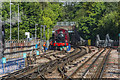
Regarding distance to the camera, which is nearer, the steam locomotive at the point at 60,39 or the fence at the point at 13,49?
the fence at the point at 13,49

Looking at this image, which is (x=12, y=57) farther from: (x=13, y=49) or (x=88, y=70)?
(x=88, y=70)

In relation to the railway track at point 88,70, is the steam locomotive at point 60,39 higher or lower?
higher

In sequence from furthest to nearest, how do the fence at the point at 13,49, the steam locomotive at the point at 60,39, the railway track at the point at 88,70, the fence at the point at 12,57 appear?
the steam locomotive at the point at 60,39 → the fence at the point at 13,49 → the fence at the point at 12,57 → the railway track at the point at 88,70

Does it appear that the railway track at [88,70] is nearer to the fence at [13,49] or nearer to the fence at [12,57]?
the fence at [12,57]

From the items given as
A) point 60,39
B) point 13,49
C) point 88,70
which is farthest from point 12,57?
point 60,39

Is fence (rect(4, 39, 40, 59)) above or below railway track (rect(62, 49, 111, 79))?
above

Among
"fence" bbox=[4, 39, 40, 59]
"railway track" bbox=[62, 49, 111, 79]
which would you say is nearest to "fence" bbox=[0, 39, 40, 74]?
"fence" bbox=[4, 39, 40, 59]

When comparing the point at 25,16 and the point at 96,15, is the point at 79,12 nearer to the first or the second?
the point at 96,15

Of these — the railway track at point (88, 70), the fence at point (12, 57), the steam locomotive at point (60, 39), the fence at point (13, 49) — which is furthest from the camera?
the steam locomotive at point (60, 39)

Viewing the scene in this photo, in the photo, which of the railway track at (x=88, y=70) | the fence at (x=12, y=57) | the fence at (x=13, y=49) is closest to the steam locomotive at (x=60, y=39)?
the fence at (x=13, y=49)

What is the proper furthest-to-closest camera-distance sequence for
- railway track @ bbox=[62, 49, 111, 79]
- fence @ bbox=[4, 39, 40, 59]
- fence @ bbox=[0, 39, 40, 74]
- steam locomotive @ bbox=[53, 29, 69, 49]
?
steam locomotive @ bbox=[53, 29, 69, 49] < fence @ bbox=[4, 39, 40, 59] < fence @ bbox=[0, 39, 40, 74] < railway track @ bbox=[62, 49, 111, 79]

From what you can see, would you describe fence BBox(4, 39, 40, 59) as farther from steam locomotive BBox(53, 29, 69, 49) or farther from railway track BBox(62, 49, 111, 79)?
steam locomotive BBox(53, 29, 69, 49)

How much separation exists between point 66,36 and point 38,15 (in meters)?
15.5

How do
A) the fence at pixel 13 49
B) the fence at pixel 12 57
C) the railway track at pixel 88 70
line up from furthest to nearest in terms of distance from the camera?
the fence at pixel 13 49
the fence at pixel 12 57
the railway track at pixel 88 70
